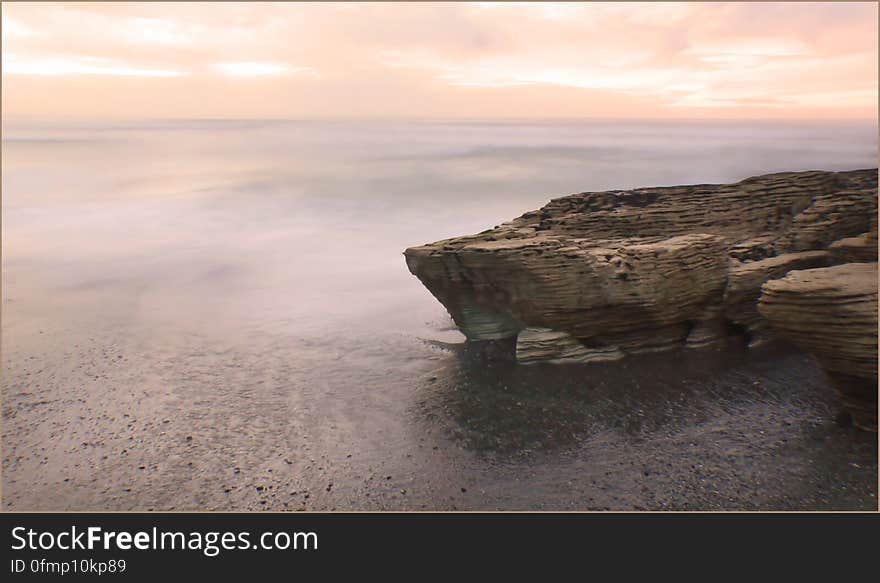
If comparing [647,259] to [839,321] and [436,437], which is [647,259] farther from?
[436,437]

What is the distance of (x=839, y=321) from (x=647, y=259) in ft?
19.0

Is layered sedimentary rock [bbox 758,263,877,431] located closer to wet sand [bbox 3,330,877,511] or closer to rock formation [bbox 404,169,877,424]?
wet sand [bbox 3,330,877,511]

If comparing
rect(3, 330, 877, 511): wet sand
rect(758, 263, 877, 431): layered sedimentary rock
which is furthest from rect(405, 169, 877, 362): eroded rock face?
rect(758, 263, 877, 431): layered sedimentary rock

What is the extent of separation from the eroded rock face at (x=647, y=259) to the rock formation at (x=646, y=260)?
3cm

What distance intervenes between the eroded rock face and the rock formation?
3 cm

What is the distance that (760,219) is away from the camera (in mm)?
19797

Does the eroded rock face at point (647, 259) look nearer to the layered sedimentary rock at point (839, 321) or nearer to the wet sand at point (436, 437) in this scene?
the wet sand at point (436, 437)

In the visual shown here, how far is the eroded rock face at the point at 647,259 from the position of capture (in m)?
17.6

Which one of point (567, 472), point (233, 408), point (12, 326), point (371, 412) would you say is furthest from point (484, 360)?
point (12, 326)

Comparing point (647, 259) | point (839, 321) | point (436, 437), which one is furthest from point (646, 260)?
point (436, 437)

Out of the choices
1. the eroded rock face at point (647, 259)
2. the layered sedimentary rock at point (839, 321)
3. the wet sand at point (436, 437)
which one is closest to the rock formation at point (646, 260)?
the eroded rock face at point (647, 259)

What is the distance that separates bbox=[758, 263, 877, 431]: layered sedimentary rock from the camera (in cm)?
1242

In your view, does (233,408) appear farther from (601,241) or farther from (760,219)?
(760,219)

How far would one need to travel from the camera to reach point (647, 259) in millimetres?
17609
